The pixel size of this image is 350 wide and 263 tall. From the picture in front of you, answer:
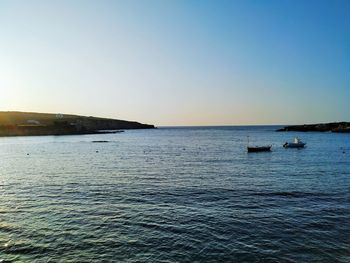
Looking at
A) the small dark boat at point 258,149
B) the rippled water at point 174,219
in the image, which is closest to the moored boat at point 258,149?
the small dark boat at point 258,149

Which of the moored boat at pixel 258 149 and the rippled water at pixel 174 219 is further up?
the moored boat at pixel 258 149

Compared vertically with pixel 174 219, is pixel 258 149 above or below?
above

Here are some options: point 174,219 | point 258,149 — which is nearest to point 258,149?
point 258,149

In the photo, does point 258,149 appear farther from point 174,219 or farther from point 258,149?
point 174,219

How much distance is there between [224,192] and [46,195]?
1775 cm

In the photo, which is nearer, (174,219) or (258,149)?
(174,219)

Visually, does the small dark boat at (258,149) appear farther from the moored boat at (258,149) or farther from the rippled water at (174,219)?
the rippled water at (174,219)

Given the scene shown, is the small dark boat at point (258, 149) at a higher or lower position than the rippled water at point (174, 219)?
higher

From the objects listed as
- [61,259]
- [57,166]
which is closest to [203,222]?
[61,259]

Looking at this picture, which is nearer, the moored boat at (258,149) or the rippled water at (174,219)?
the rippled water at (174,219)

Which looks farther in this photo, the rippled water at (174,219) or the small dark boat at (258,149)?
the small dark boat at (258,149)

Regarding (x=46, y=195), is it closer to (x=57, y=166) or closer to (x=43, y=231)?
(x=43, y=231)

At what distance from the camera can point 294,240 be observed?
2094 cm

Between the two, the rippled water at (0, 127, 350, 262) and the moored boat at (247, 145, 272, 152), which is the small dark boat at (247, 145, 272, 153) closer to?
the moored boat at (247, 145, 272, 152)
